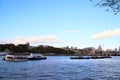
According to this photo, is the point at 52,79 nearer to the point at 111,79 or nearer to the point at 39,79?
the point at 39,79

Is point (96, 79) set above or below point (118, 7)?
below

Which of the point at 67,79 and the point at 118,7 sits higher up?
the point at 118,7

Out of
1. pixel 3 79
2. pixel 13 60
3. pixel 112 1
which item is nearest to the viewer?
pixel 112 1

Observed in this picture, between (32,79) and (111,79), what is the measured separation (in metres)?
14.3

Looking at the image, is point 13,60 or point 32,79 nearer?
point 32,79

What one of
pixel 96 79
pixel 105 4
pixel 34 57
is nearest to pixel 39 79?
pixel 96 79

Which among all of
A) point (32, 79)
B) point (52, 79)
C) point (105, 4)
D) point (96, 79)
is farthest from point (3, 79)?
point (105, 4)

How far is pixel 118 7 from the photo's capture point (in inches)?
988

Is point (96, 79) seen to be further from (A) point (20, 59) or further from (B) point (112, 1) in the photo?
(A) point (20, 59)

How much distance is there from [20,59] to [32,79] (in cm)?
9677

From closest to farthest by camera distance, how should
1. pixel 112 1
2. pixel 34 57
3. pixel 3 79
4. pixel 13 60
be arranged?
pixel 112 1
pixel 3 79
pixel 13 60
pixel 34 57

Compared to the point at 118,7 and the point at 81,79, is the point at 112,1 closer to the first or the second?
the point at 118,7

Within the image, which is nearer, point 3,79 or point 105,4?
point 105,4

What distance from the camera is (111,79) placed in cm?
5338
